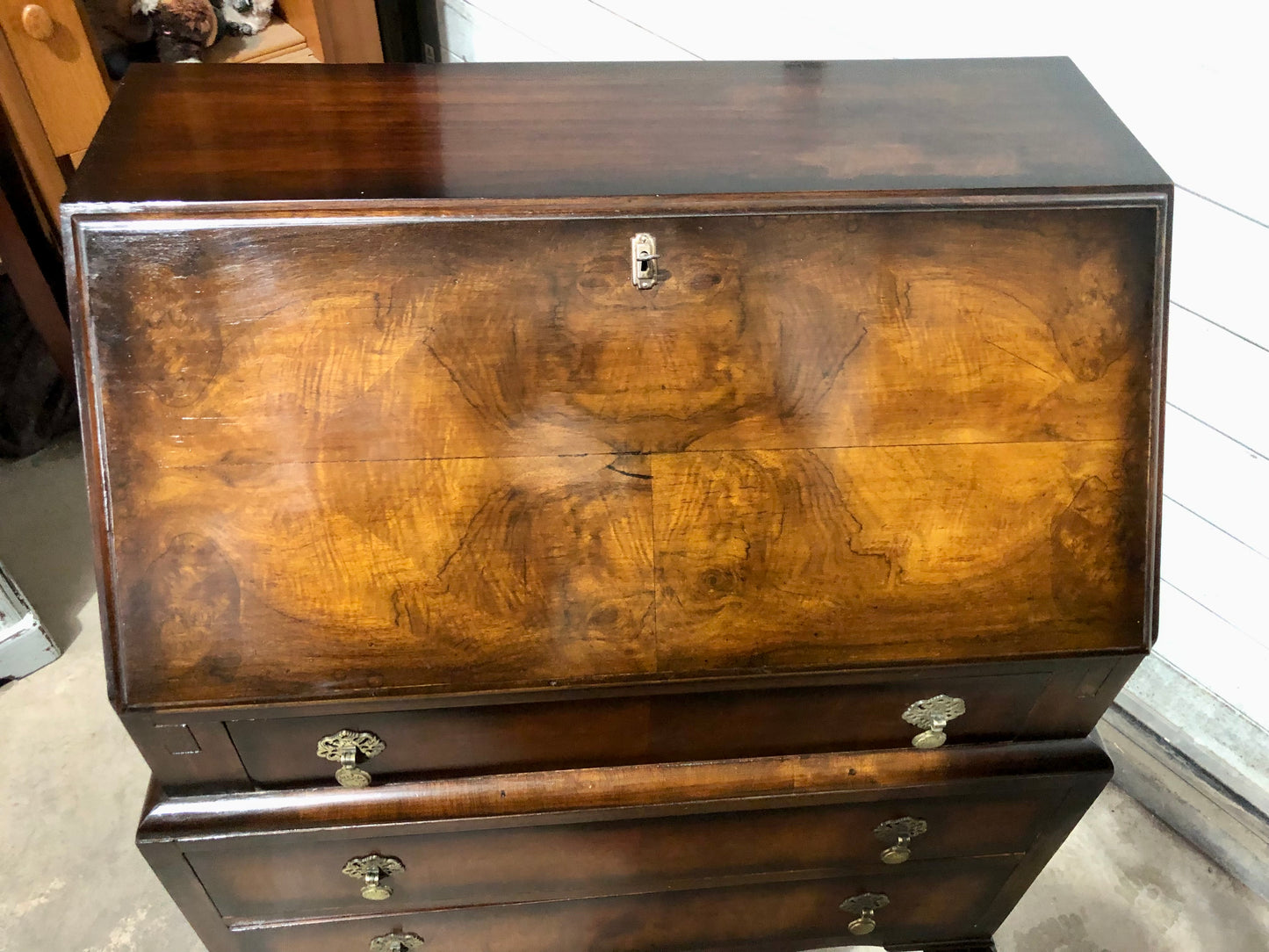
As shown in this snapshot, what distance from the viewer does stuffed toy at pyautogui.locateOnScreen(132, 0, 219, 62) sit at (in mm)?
1704

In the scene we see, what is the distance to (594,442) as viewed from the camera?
0.81 meters

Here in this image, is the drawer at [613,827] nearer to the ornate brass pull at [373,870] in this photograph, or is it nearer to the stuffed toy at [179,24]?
the ornate brass pull at [373,870]

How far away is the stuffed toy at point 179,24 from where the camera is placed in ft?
5.59

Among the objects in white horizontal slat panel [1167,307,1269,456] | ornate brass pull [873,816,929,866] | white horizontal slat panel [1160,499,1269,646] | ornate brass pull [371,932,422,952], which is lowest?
ornate brass pull [371,932,422,952]

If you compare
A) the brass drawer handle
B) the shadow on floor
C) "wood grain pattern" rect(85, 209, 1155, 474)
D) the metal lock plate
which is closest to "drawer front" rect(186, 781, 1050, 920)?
the brass drawer handle

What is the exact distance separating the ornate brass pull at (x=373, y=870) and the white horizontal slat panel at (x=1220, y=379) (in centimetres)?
109

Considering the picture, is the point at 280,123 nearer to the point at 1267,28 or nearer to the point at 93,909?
the point at 1267,28

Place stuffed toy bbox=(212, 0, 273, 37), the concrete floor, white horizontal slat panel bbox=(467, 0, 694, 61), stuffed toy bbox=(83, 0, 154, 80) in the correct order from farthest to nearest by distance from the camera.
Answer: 1. stuffed toy bbox=(212, 0, 273, 37)
2. stuffed toy bbox=(83, 0, 154, 80)
3. white horizontal slat panel bbox=(467, 0, 694, 61)
4. the concrete floor

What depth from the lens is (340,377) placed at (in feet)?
2.59

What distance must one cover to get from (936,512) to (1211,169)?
0.59 meters

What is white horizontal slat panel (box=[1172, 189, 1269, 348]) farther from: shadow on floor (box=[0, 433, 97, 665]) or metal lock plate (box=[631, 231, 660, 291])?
shadow on floor (box=[0, 433, 97, 665])

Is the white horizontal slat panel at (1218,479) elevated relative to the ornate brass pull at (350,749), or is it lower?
lower

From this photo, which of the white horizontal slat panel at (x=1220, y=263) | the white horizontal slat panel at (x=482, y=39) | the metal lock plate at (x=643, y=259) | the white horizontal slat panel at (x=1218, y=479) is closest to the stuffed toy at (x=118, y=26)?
the white horizontal slat panel at (x=482, y=39)

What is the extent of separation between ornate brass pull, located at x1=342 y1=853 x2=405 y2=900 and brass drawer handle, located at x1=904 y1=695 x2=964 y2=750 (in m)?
0.58
